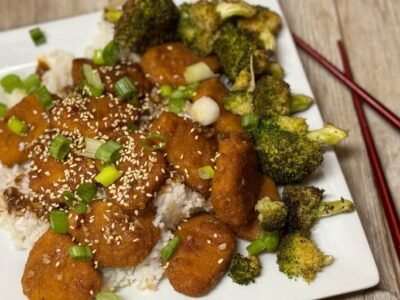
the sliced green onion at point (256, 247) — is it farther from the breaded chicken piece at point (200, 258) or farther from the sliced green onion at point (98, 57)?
the sliced green onion at point (98, 57)

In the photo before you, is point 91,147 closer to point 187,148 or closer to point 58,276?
point 187,148

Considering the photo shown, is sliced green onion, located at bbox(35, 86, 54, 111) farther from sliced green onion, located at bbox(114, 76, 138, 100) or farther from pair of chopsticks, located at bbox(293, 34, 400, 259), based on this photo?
pair of chopsticks, located at bbox(293, 34, 400, 259)

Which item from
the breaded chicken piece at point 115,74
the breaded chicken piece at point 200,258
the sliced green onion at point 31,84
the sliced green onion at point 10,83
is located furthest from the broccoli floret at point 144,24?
the breaded chicken piece at point 200,258

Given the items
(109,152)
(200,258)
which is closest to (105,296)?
(200,258)

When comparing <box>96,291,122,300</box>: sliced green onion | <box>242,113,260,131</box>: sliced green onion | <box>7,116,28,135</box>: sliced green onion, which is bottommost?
<box>96,291,122,300</box>: sliced green onion

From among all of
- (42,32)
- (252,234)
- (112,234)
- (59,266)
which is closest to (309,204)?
(252,234)

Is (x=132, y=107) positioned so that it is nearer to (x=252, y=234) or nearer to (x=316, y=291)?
(x=252, y=234)

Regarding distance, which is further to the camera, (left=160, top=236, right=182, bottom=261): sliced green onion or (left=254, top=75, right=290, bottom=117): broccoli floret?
(left=254, top=75, right=290, bottom=117): broccoli floret

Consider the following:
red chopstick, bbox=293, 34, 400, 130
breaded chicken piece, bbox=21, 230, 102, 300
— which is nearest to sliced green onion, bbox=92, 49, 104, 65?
breaded chicken piece, bbox=21, 230, 102, 300
